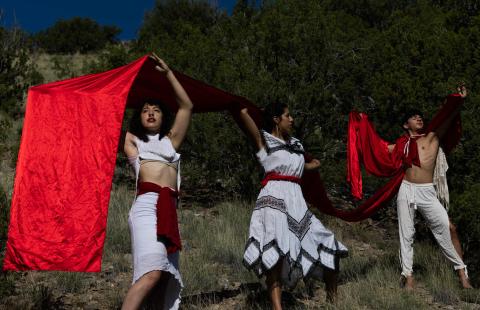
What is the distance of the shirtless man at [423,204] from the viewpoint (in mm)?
6051

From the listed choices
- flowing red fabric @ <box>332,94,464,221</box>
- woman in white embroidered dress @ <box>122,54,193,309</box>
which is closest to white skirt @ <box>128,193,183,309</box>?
woman in white embroidered dress @ <box>122,54,193,309</box>

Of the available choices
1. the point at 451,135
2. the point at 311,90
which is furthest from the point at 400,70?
the point at 451,135

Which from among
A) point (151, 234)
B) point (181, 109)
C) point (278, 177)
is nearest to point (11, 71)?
point (278, 177)

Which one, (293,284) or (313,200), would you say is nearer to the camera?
(293,284)

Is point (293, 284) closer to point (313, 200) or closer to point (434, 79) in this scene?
point (313, 200)

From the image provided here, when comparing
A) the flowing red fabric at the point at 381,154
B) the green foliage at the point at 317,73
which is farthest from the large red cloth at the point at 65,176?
the green foliage at the point at 317,73

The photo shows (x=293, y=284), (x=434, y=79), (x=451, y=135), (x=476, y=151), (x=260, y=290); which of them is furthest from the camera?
(x=434, y=79)

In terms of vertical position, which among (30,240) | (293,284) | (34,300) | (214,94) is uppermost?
(214,94)

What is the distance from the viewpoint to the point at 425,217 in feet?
20.3

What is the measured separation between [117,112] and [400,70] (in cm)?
658

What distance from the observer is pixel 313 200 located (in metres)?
6.05

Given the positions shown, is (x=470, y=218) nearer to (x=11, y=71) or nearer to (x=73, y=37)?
(x=11, y=71)

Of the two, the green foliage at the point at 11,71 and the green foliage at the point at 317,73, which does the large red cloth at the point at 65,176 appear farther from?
the green foliage at the point at 11,71

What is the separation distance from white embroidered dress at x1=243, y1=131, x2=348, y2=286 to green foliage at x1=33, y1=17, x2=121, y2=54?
94.7ft
